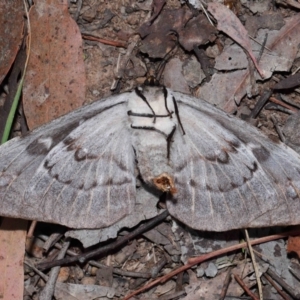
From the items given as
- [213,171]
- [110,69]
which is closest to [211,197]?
[213,171]

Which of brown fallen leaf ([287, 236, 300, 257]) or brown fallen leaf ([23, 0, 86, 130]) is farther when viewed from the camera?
brown fallen leaf ([23, 0, 86, 130])

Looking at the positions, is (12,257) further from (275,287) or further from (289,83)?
(289,83)

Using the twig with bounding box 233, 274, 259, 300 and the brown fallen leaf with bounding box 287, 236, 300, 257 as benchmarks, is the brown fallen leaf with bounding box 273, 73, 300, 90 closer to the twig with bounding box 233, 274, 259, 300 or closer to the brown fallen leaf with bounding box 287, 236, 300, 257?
the brown fallen leaf with bounding box 287, 236, 300, 257

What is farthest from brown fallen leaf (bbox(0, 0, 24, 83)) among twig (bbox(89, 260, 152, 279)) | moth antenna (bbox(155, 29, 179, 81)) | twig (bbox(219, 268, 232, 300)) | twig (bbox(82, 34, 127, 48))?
twig (bbox(219, 268, 232, 300))

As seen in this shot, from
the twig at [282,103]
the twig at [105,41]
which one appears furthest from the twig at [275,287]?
the twig at [105,41]

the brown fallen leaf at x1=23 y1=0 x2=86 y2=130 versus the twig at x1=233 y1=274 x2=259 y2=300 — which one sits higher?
the brown fallen leaf at x1=23 y1=0 x2=86 y2=130

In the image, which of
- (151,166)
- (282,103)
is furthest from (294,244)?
(151,166)

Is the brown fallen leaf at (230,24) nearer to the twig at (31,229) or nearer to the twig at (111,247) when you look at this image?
the twig at (111,247)
